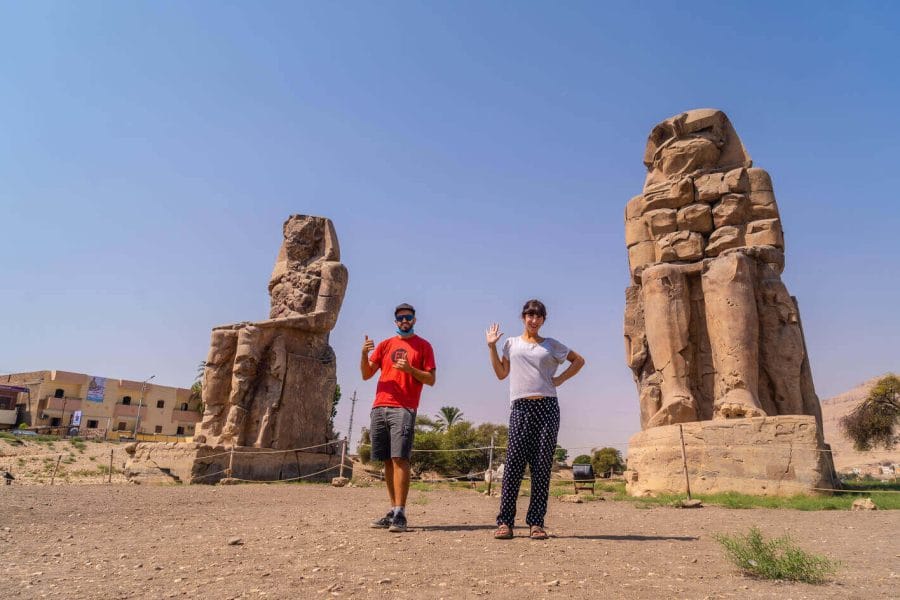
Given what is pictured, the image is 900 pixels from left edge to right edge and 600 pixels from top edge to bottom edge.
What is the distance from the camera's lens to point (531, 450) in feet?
13.5

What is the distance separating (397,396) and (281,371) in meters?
7.48

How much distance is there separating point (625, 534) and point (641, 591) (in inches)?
71.9

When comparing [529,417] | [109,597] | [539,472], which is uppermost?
[529,417]

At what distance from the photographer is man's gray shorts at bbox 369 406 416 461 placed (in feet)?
14.6

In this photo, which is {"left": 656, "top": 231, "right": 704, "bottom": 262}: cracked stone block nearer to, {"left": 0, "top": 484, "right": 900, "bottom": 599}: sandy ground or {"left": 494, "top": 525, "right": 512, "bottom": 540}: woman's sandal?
{"left": 0, "top": 484, "right": 900, "bottom": 599}: sandy ground

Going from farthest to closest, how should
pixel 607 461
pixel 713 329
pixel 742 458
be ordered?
1. pixel 607 461
2. pixel 713 329
3. pixel 742 458

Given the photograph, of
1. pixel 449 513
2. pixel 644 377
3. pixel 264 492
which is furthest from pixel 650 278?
pixel 264 492

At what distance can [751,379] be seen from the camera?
26.2 ft

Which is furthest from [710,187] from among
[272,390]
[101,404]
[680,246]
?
[101,404]

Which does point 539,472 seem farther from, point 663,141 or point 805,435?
point 663,141

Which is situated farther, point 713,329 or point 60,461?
point 60,461

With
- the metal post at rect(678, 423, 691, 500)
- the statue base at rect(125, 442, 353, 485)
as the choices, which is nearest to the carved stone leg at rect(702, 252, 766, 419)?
the metal post at rect(678, 423, 691, 500)

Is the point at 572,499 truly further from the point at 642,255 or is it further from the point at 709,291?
the point at 642,255

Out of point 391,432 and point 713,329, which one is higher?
point 713,329
